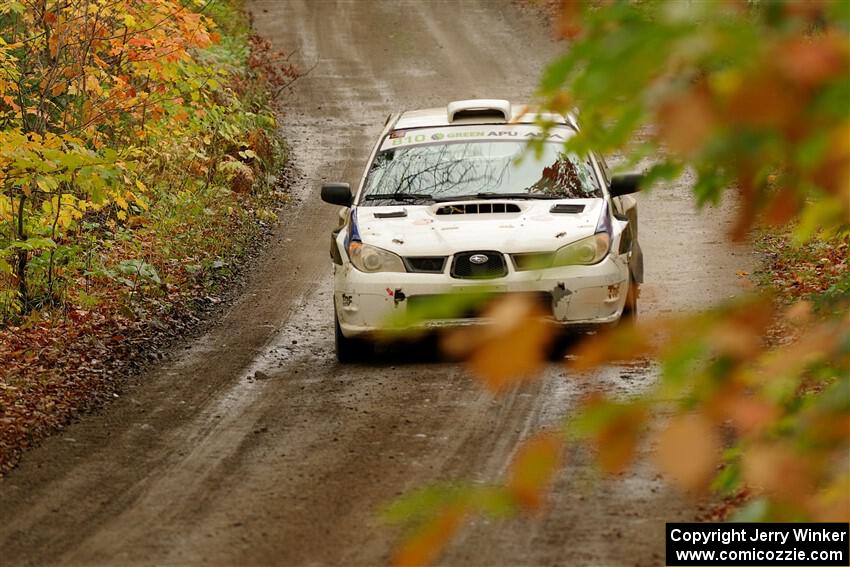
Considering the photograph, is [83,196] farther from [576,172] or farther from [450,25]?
[450,25]

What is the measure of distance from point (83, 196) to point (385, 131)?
459 centimetres

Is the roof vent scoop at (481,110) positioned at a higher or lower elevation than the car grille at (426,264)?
higher

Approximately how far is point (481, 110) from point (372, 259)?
2.24 meters

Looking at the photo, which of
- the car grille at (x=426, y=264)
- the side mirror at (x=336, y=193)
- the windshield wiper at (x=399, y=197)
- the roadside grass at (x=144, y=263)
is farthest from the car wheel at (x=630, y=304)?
the roadside grass at (x=144, y=263)

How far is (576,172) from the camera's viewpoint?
34.2ft

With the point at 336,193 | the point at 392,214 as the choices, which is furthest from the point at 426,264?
the point at 336,193

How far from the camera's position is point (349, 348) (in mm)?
9977

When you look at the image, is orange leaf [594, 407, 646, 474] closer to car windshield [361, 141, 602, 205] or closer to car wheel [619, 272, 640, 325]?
car wheel [619, 272, 640, 325]

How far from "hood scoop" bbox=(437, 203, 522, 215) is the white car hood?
0.09 feet

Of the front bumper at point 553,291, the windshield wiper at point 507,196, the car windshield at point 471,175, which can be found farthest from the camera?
the car windshield at point 471,175

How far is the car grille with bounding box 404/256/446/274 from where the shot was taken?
931 cm

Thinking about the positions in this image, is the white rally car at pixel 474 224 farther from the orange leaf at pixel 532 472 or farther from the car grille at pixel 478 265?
the orange leaf at pixel 532 472

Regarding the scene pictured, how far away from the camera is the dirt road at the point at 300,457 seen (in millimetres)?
5836

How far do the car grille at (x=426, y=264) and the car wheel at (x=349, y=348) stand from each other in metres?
0.85
